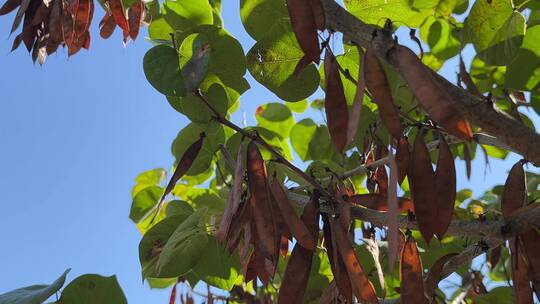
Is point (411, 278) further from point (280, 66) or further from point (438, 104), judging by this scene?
point (280, 66)

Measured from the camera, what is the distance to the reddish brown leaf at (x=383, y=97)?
66 cm

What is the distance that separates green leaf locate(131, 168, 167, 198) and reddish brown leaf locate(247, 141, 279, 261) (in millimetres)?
1456

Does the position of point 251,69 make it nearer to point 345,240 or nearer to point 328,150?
point 345,240

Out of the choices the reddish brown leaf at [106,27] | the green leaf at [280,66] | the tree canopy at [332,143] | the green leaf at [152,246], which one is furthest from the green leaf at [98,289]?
the reddish brown leaf at [106,27]

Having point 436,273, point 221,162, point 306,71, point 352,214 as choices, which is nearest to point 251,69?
point 306,71

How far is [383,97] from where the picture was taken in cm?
66

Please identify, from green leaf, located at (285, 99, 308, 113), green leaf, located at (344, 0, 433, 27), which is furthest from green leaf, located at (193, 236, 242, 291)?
green leaf, located at (285, 99, 308, 113)

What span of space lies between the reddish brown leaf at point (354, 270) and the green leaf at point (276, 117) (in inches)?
52.5

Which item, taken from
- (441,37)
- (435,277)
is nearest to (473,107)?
(435,277)

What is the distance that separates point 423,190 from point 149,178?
1642mm

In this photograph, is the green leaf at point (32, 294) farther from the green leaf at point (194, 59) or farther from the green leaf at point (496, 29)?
the green leaf at point (496, 29)

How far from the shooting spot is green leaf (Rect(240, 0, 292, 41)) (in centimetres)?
116

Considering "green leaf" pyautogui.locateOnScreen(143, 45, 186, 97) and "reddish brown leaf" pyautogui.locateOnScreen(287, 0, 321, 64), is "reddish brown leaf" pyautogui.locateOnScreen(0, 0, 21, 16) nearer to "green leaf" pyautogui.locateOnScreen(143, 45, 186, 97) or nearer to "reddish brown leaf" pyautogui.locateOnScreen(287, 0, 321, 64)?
"green leaf" pyautogui.locateOnScreen(143, 45, 186, 97)

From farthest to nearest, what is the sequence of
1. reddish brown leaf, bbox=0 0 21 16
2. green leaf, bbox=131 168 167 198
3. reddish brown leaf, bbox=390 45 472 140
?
green leaf, bbox=131 168 167 198 → reddish brown leaf, bbox=0 0 21 16 → reddish brown leaf, bbox=390 45 472 140
